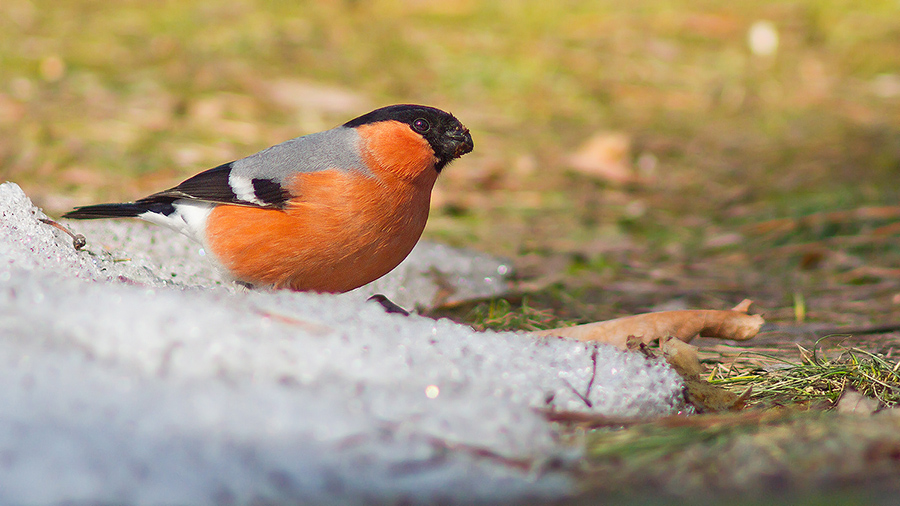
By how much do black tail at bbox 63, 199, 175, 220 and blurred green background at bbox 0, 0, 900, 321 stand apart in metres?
1.07

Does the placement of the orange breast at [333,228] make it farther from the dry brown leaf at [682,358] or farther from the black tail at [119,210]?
the dry brown leaf at [682,358]

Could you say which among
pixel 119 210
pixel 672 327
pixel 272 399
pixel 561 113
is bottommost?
pixel 672 327

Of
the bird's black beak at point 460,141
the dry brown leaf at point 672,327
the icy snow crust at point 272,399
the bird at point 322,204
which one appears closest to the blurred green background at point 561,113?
the dry brown leaf at point 672,327

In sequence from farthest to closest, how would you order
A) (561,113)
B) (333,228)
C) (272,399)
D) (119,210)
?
1. (561,113)
2. (119,210)
3. (333,228)
4. (272,399)

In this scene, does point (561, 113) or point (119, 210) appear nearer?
point (119, 210)

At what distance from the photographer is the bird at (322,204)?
3035 millimetres

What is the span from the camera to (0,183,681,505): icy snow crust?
5.68 ft

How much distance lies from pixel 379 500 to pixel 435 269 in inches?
90.0

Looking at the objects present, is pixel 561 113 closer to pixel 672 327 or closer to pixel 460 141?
pixel 460 141

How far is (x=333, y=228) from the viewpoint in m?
3.01

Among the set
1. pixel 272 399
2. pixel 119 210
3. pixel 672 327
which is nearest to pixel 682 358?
pixel 672 327

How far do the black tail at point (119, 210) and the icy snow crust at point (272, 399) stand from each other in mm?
789

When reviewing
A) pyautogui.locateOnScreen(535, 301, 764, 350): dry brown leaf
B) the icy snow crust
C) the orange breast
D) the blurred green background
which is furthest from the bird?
the blurred green background

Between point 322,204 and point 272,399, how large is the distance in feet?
4.10
